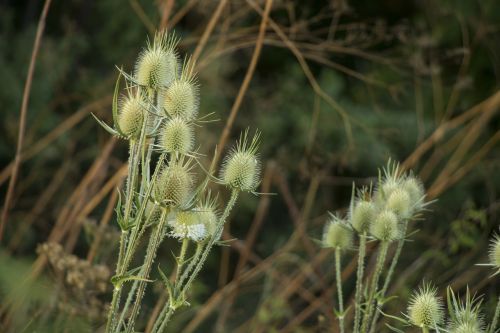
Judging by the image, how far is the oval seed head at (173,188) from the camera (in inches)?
74.3

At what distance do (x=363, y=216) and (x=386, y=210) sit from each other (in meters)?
0.06

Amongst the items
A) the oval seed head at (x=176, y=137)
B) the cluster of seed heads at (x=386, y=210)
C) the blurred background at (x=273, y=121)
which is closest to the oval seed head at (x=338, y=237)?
the cluster of seed heads at (x=386, y=210)

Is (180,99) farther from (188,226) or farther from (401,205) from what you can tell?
(401,205)

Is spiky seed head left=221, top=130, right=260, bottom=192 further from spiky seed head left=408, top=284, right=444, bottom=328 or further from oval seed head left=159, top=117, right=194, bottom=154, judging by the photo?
spiky seed head left=408, top=284, right=444, bottom=328

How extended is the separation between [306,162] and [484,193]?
283 centimetres

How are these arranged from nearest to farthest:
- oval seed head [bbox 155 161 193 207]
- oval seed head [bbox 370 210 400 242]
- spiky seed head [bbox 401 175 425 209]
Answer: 1. oval seed head [bbox 155 161 193 207]
2. oval seed head [bbox 370 210 400 242]
3. spiky seed head [bbox 401 175 425 209]

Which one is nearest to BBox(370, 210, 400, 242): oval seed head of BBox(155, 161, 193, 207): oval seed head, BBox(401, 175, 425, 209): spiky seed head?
BBox(401, 175, 425, 209): spiky seed head

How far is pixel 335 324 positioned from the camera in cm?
374

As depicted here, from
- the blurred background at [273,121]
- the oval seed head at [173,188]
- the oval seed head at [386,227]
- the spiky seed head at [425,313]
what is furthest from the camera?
the blurred background at [273,121]

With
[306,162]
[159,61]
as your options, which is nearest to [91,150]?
[306,162]

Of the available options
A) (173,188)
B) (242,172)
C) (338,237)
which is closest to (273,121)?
(338,237)

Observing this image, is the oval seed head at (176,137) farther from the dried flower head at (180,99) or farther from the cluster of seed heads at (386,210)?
the cluster of seed heads at (386,210)

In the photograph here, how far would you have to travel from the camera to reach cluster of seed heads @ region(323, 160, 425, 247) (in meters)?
2.20

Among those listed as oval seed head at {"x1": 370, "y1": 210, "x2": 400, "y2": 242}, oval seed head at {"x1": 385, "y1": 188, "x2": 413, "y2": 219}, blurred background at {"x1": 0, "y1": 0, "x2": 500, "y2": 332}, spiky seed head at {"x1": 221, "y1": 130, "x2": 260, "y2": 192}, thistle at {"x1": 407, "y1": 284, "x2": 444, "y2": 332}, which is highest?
blurred background at {"x1": 0, "y1": 0, "x2": 500, "y2": 332}
